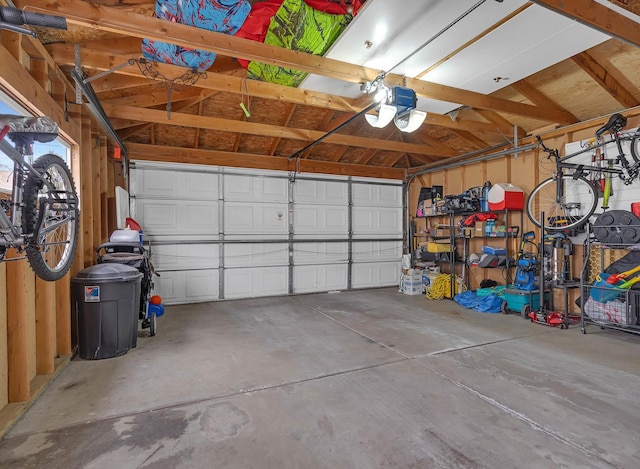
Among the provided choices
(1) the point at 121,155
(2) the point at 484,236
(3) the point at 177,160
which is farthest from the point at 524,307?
(1) the point at 121,155

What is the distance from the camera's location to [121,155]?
5.59m

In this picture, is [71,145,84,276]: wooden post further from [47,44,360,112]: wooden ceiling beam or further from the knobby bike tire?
the knobby bike tire

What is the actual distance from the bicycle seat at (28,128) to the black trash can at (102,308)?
1.73 meters

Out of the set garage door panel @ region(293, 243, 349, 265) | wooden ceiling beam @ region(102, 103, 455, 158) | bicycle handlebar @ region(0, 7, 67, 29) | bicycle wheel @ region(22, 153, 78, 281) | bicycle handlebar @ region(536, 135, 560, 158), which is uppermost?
wooden ceiling beam @ region(102, 103, 455, 158)

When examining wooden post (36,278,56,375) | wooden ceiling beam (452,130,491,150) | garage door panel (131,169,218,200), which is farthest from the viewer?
wooden ceiling beam (452,130,491,150)

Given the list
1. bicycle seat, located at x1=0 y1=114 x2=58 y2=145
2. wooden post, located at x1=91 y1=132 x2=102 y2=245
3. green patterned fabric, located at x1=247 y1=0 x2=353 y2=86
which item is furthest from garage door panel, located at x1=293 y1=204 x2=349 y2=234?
bicycle seat, located at x1=0 y1=114 x2=58 y2=145

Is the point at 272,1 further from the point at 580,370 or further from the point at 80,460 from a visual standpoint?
the point at 580,370

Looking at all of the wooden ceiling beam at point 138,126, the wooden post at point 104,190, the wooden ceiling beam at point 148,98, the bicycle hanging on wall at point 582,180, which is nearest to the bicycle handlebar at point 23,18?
the wooden ceiling beam at point 148,98

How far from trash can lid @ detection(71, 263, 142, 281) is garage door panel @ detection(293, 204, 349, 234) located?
4.05 m

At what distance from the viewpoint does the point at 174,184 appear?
6312 millimetres

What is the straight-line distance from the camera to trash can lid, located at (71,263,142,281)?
331cm

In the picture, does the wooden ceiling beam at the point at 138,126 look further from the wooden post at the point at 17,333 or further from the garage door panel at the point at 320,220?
the wooden post at the point at 17,333

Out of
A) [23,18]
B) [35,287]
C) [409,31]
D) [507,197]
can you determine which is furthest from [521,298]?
[23,18]

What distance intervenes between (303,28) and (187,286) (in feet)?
16.4
